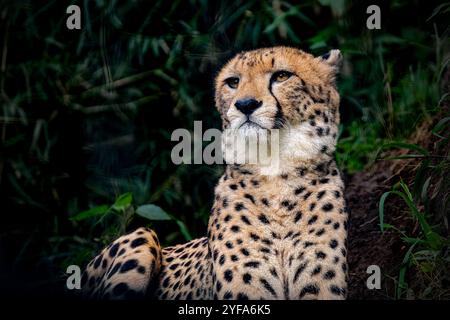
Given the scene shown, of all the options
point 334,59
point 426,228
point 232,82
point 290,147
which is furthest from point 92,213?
point 426,228

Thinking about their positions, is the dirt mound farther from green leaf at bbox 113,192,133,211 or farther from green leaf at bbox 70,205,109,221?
green leaf at bbox 70,205,109,221

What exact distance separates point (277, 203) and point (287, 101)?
36 centimetres

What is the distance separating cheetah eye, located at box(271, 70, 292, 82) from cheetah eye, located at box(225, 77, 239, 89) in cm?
15

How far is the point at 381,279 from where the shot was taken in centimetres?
315

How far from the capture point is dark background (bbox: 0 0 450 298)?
382cm

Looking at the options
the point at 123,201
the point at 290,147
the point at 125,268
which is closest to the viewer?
the point at 290,147

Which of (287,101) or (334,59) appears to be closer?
(287,101)

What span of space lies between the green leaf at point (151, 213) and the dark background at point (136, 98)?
0.06m

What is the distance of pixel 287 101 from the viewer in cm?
288

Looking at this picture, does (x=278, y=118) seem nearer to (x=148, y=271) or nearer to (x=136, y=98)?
(x=148, y=271)

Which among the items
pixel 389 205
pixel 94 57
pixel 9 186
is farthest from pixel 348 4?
pixel 9 186

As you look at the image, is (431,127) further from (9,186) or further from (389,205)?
(9,186)

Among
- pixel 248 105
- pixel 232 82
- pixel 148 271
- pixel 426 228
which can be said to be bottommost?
pixel 148 271
